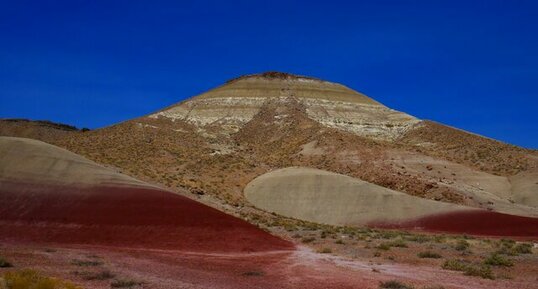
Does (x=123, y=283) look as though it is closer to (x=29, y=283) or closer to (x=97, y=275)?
(x=97, y=275)

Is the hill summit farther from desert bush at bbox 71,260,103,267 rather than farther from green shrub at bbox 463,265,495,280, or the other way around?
desert bush at bbox 71,260,103,267

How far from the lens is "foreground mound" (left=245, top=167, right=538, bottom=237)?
34719 mm

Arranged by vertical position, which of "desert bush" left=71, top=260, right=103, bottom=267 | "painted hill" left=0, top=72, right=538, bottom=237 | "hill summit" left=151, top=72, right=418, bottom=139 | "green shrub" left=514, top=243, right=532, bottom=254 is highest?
"hill summit" left=151, top=72, right=418, bottom=139

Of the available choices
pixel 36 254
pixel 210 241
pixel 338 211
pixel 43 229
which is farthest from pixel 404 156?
pixel 36 254

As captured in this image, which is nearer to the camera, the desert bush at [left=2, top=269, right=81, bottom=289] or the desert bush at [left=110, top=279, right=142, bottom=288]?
the desert bush at [left=2, top=269, right=81, bottom=289]

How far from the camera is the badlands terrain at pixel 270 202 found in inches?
645

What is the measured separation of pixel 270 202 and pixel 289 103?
4050cm

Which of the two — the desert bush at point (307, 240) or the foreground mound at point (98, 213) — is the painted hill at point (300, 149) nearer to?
the desert bush at point (307, 240)

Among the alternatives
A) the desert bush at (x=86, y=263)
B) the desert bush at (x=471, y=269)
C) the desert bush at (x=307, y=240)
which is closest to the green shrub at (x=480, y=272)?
the desert bush at (x=471, y=269)

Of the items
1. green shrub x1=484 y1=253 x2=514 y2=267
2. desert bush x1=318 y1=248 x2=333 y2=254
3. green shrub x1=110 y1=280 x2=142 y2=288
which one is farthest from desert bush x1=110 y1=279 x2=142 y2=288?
green shrub x1=484 y1=253 x2=514 y2=267

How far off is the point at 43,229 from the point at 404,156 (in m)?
40.7

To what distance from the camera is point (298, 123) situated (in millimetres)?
71500

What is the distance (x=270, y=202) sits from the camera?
139ft

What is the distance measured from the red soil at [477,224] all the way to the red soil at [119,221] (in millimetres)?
15795
